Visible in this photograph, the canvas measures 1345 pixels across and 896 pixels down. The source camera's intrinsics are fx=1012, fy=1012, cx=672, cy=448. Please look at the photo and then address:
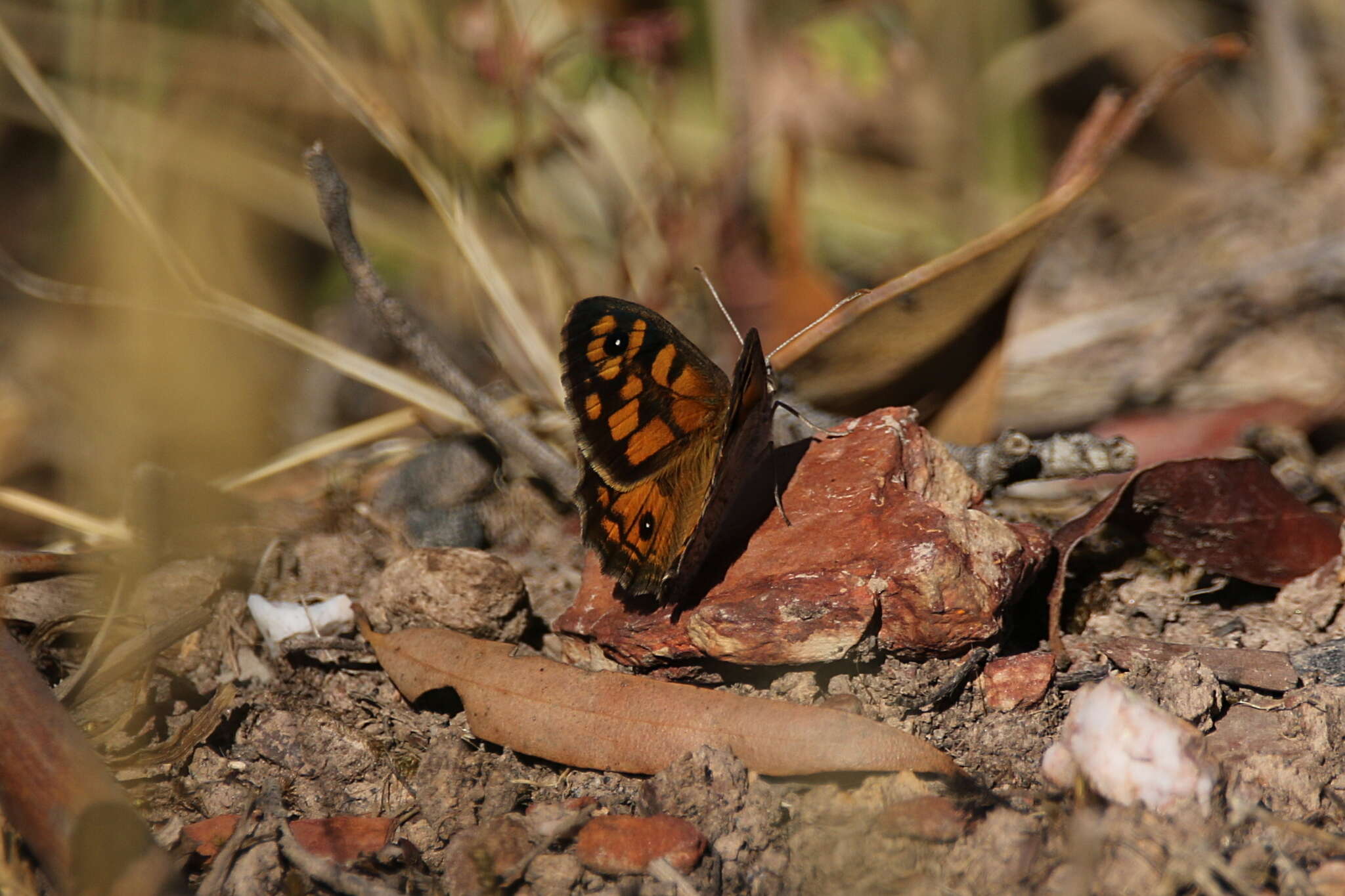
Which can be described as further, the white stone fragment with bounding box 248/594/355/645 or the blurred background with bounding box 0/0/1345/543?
the blurred background with bounding box 0/0/1345/543

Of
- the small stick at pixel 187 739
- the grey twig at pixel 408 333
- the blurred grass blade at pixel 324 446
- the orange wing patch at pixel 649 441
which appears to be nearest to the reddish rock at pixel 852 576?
the orange wing patch at pixel 649 441

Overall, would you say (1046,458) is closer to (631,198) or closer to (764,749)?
(764,749)

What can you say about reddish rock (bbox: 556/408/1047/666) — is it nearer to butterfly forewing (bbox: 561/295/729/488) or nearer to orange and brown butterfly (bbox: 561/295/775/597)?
orange and brown butterfly (bbox: 561/295/775/597)

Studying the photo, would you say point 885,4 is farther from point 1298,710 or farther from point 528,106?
point 1298,710

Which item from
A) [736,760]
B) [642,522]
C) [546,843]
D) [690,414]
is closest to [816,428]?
[690,414]

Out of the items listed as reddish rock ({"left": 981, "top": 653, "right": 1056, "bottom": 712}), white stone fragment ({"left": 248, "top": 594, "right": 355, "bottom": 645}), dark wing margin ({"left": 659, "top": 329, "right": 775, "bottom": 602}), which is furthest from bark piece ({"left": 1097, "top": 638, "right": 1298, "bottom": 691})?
white stone fragment ({"left": 248, "top": 594, "right": 355, "bottom": 645})

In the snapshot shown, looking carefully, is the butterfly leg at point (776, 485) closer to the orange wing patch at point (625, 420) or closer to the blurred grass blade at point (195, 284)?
the orange wing patch at point (625, 420)
